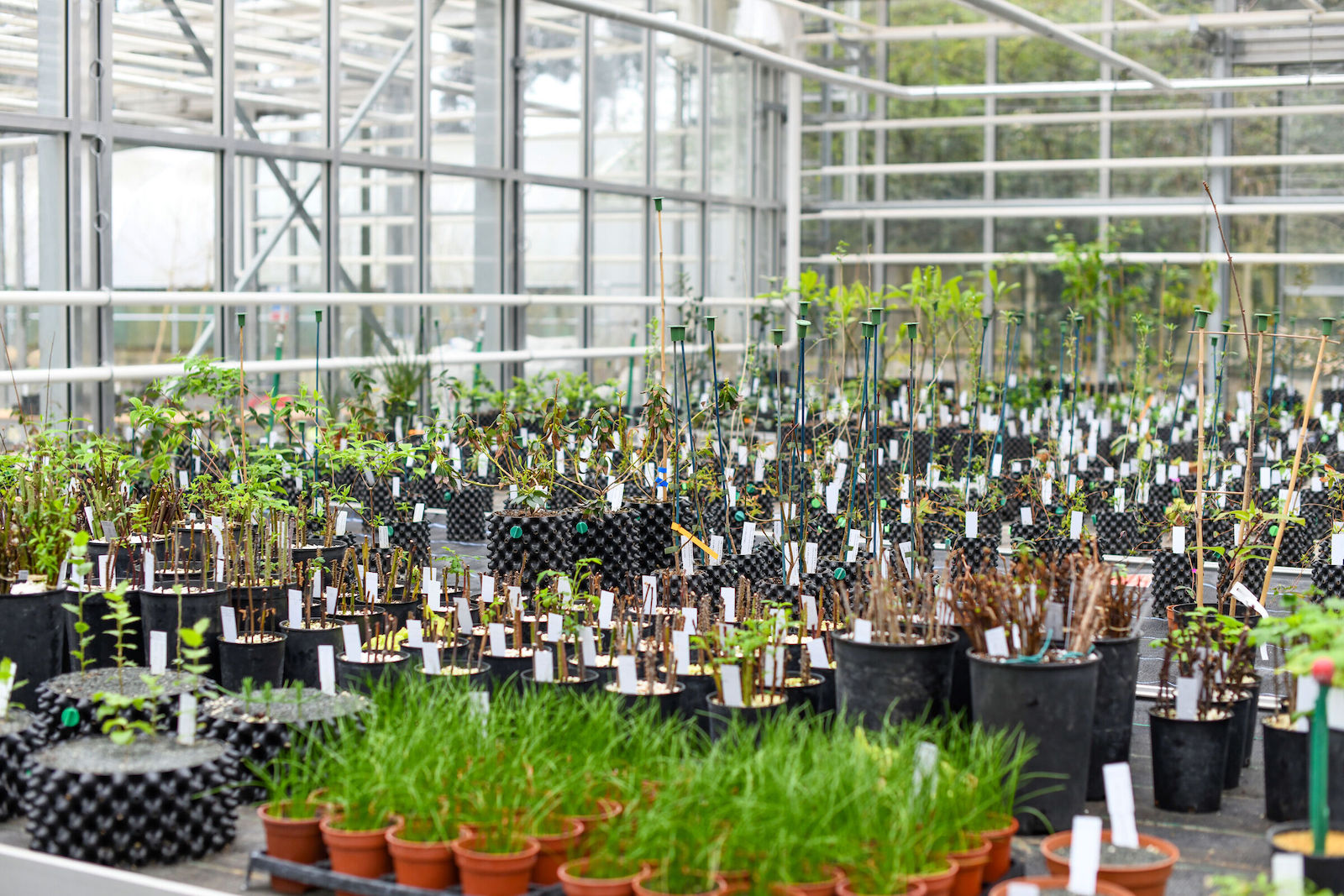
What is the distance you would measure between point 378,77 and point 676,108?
383 cm

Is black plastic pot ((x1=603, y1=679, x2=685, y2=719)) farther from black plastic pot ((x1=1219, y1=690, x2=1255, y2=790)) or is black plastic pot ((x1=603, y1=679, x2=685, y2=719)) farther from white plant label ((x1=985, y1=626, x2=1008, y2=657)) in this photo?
black plastic pot ((x1=1219, y1=690, x2=1255, y2=790))

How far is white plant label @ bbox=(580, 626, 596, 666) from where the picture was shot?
12.3 ft

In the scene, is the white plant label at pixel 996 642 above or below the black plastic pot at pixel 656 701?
above

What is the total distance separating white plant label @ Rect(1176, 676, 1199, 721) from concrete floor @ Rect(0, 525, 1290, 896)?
22cm

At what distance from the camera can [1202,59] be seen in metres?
13.8

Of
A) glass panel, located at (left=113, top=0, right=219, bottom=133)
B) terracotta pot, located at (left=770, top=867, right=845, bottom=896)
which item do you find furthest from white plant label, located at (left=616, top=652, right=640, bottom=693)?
glass panel, located at (left=113, top=0, right=219, bottom=133)

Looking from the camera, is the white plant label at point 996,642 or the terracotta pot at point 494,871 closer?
the terracotta pot at point 494,871

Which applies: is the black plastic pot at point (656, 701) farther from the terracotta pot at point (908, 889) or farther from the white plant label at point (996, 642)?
the terracotta pot at point (908, 889)

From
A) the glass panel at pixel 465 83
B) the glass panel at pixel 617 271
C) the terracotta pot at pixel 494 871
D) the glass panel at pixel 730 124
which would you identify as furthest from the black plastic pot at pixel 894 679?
the glass panel at pixel 730 124

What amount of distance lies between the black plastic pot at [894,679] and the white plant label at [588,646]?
0.68 metres

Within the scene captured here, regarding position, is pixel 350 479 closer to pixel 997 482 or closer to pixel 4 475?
pixel 4 475

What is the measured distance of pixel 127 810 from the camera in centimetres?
309

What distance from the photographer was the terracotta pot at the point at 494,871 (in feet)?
8.94

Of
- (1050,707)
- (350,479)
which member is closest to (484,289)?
(350,479)
